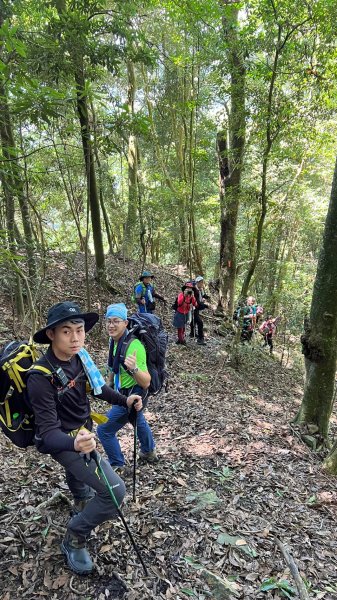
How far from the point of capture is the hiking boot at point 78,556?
2791 mm

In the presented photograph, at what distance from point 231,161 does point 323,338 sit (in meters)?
7.96

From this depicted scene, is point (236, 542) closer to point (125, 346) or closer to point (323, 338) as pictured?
point (125, 346)

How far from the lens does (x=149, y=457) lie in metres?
4.63

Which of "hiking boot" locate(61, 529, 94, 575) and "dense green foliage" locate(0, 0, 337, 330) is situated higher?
"dense green foliage" locate(0, 0, 337, 330)

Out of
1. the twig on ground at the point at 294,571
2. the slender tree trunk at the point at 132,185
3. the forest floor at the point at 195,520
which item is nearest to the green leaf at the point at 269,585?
the forest floor at the point at 195,520

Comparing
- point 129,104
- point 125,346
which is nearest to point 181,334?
point 129,104

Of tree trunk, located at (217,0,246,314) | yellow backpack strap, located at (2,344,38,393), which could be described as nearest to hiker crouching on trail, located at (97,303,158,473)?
yellow backpack strap, located at (2,344,38,393)

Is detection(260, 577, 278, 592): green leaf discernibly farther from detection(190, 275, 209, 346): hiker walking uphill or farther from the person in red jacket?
detection(190, 275, 209, 346): hiker walking uphill

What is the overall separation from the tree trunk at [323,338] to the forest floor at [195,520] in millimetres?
613

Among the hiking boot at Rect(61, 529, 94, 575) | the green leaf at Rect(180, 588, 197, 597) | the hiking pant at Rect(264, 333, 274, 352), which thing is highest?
the hiking boot at Rect(61, 529, 94, 575)

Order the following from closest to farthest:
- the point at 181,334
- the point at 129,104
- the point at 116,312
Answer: the point at 116,312, the point at 129,104, the point at 181,334

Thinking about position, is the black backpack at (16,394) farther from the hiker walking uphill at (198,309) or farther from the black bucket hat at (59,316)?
the hiker walking uphill at (198,309)

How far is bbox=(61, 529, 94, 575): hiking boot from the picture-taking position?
279 centimetres

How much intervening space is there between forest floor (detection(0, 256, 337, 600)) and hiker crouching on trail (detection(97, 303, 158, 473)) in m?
0.60
